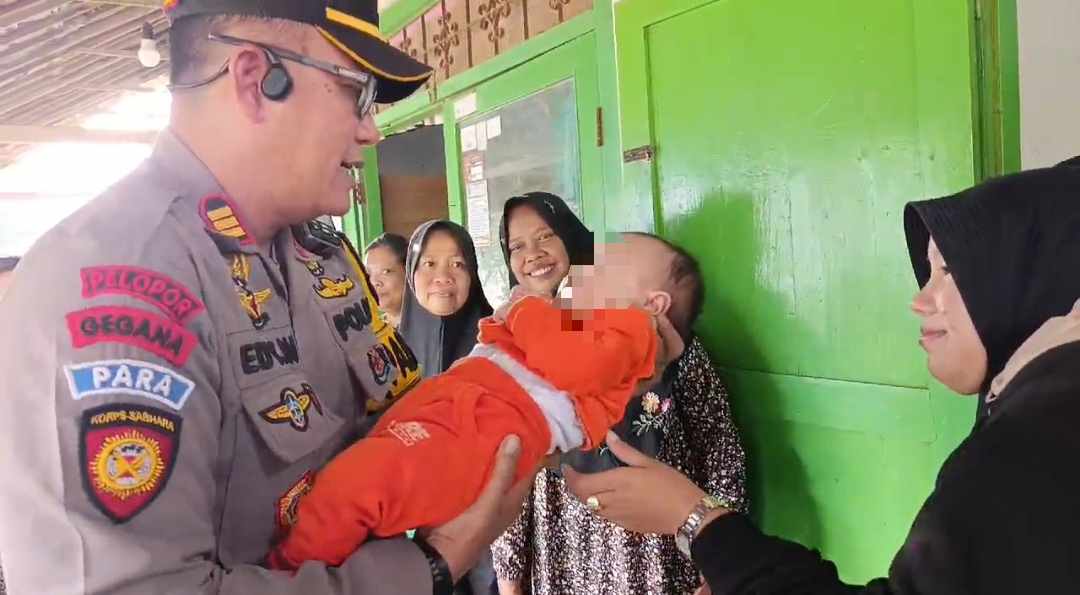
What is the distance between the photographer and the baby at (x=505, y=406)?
1.01m

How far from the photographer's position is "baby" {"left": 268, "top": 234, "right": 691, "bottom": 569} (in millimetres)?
1006

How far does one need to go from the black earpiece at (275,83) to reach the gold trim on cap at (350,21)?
0.10m

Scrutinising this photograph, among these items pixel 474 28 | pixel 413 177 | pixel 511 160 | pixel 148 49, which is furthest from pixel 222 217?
pixel 413 177

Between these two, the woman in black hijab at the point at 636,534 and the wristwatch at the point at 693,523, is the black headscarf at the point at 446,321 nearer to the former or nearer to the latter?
the woman in black hijab at the point at 636,534

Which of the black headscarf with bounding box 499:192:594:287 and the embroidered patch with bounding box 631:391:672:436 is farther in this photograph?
the black headscarf with bounding box 499:192:594:287

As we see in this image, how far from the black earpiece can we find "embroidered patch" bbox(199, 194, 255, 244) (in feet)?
0.49

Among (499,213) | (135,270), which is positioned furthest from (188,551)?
(499,213)

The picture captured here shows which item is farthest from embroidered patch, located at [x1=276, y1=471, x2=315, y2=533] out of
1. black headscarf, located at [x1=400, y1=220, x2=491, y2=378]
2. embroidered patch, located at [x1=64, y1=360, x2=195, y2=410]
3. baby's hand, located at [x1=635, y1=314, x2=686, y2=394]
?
black headscarf, located at [x1=400, y1=220, x2=491, y2=378]

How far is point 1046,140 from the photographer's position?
144 cm

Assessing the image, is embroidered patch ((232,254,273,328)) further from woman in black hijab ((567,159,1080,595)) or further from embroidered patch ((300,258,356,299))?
woman in black hijab ((567,159,1080,595))

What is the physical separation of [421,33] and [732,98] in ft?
8.25

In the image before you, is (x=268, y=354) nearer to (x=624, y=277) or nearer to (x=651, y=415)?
(x=624, y=277)

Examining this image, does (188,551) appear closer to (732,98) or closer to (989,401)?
(989,401)

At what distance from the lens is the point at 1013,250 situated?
39.0 inches
